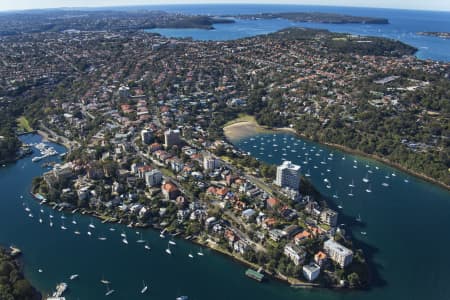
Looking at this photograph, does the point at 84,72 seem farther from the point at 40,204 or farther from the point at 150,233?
the point at 150,233

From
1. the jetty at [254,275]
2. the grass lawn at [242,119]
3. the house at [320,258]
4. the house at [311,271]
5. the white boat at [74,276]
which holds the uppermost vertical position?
the grass lawn at [242,119]

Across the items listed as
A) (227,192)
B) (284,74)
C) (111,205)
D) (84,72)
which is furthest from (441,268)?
(84,72)

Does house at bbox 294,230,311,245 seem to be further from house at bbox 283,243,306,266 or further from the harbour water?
the harbour water

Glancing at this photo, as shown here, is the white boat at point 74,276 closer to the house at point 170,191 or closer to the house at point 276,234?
the house at point 170,191

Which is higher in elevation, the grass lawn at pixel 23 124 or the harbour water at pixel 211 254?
the grass lawn at pixel 23 124

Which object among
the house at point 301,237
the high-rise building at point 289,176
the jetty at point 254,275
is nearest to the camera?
the jetty at point 254,275

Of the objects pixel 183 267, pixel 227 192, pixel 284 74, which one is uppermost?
pixel 284 74

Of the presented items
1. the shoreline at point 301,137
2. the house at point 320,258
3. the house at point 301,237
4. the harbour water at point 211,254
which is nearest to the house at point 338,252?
the house at point 320,258
